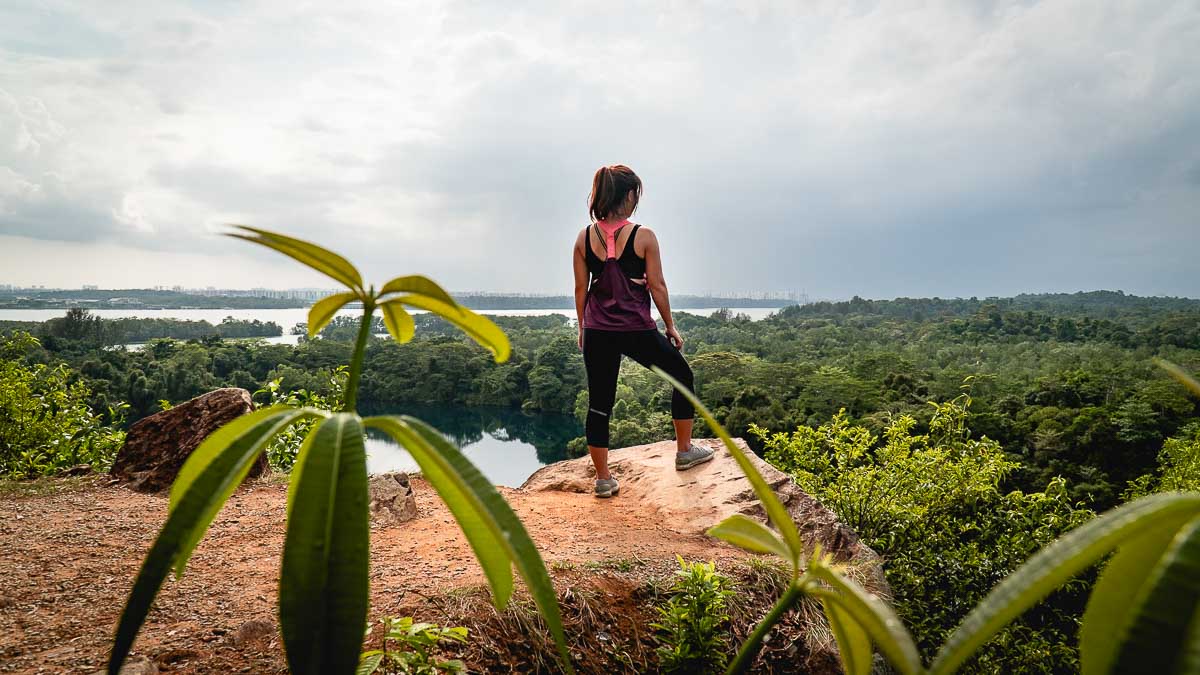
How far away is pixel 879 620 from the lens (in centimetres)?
66

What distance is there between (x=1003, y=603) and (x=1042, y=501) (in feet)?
17.7

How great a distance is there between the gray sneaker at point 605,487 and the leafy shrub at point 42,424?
4072 mm

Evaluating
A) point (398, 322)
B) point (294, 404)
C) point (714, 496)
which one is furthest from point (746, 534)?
point (294, 404)

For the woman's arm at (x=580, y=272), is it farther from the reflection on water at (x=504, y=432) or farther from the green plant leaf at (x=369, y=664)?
the reflection on water at (x=504, y=432)

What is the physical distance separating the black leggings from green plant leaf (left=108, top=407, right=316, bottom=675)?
9.15ft

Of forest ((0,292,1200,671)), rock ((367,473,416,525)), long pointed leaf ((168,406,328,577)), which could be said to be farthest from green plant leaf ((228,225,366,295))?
rock ((367,473,416,525))

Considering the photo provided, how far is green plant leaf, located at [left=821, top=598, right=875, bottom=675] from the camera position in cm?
90

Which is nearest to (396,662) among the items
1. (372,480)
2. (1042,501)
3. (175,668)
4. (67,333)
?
(175,668)

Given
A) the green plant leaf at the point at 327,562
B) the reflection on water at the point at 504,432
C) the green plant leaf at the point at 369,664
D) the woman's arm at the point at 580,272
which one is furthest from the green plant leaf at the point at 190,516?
the reflection on water at the point at 504,432

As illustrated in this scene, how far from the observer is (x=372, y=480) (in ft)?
13.8

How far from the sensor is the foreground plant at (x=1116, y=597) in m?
0.50

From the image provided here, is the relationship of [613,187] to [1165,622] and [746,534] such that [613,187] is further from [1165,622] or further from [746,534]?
[1165,622]

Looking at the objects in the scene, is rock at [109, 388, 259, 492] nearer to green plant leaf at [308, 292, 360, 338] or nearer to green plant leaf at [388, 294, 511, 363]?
green plant leaf at [308, 292, 360, 338]

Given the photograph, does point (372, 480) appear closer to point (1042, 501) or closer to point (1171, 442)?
point (1042, 501)
